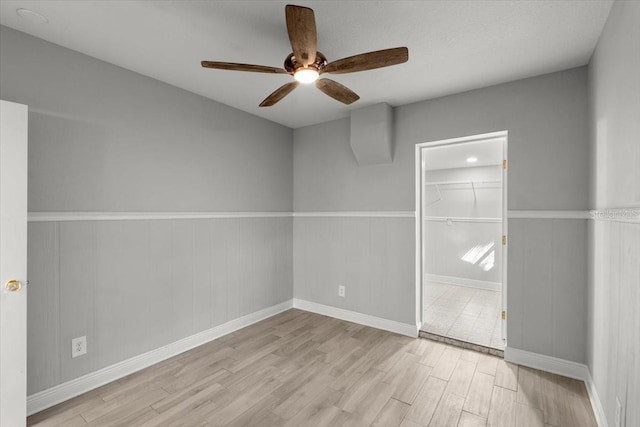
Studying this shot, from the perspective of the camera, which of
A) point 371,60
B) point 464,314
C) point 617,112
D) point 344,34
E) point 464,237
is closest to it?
point 617,112

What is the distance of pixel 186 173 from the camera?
2795 millimetres

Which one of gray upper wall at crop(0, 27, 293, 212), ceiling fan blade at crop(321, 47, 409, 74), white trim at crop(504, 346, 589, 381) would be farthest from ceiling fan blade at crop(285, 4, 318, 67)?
white trim at crop(504, 346, 589, 381)

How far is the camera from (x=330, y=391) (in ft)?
7.07

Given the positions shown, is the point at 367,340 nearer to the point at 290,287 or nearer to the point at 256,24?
the point at 290,287

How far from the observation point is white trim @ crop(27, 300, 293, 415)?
193 cm

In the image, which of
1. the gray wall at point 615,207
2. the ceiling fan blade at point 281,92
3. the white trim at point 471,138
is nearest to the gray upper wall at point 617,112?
the gray wall at point 615,207

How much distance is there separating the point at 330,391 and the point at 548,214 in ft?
7.48

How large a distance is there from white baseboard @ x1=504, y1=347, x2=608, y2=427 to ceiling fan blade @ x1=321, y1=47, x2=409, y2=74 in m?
2.52

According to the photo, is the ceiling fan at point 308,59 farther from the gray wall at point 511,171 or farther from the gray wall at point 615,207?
the gray wall at point 511,171

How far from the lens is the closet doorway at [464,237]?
3.81 meters

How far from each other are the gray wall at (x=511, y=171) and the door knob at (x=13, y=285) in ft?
9.11

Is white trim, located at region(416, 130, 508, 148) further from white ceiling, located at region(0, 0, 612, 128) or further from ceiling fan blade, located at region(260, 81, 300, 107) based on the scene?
ceiling fan blade, located at region(260, 81, 300, 107)

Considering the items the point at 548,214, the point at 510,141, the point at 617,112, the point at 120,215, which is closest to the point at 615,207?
the point at 617,112

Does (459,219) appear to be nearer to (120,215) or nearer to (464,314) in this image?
(464,314)
